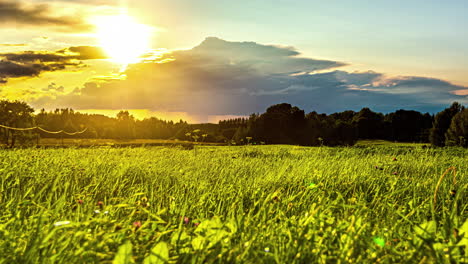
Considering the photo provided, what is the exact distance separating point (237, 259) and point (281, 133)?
43116 mm

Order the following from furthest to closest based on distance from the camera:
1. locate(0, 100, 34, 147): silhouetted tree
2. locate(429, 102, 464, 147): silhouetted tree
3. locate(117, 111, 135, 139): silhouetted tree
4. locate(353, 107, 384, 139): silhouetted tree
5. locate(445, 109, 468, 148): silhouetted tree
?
locate(353, 107, 384, 139): silhouetted tree
locate(429, 102, 464, 147): silhouetted tree
locate(445, 109, 468, 148): silhouetted tree
locate(117, 111, 135, 139): silhouetted tree
locate(0, 100, 34, 147): silhouetted tree

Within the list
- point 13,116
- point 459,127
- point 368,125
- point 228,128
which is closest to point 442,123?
point 459,127

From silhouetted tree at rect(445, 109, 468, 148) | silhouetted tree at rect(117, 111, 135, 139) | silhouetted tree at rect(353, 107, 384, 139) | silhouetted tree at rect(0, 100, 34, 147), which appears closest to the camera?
silhouetted tree at rect(0, 100, 34, 147)

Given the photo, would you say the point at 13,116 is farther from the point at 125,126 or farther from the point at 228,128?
the point at 228,128

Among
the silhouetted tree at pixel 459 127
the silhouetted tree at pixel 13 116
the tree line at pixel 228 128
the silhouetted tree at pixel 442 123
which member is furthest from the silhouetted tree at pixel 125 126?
the silhouetted tree at pixel 442 123

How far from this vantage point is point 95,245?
279 cm

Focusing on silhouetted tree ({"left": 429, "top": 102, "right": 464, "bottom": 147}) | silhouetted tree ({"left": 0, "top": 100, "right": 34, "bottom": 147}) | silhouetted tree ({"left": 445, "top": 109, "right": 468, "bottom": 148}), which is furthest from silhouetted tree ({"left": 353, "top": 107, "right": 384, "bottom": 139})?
silhouetted tree ({"left": 0, "top": 100, "right": 34, "bottom": 147})

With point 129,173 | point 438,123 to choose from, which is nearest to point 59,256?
point 129,173

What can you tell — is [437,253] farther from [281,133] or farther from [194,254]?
[281,133]

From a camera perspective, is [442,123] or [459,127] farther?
[442,123]

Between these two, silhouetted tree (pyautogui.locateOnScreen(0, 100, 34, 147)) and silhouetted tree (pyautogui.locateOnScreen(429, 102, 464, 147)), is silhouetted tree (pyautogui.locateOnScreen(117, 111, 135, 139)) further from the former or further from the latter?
silhouetted tree (pyautogui.locateOnScreen(429, 102, 464, 147))

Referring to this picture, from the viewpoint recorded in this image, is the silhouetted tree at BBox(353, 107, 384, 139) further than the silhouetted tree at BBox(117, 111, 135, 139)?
Yes

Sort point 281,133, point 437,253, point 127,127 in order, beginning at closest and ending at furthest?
point 437,253 < point 127,127 < point 281,133

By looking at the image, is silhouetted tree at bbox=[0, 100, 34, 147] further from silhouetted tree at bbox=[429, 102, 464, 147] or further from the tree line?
silhouetted tree at bbox=[429, 102, 464, 147]
